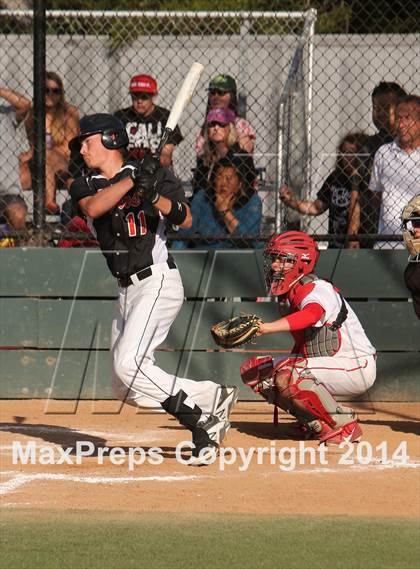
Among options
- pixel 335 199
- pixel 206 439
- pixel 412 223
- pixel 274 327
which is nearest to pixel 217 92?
pixel 335 199

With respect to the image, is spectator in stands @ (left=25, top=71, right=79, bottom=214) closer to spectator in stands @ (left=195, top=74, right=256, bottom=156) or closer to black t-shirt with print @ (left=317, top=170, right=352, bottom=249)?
spectator in stands @ (left=195, top=74, right=256, bottom=156)

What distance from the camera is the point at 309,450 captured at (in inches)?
253

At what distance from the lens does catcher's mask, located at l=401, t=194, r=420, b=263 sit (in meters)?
6.59

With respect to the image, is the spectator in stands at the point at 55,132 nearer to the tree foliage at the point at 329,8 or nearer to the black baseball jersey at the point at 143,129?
the black baseball jersey at the point at 143,129

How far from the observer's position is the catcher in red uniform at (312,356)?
6453 mm

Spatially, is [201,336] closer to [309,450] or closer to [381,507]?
[309,450]

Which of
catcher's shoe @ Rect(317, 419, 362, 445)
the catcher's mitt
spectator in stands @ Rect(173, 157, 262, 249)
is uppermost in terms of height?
spectator in stands @ Rect(173, 157, 262, 249)

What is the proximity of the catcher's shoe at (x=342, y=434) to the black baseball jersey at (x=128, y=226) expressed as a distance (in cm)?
153

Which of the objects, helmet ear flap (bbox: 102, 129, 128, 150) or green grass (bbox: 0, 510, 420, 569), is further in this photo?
helmet ear flap (bbox: 102, 129, 128, 150)

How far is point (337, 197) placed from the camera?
878 centimetres

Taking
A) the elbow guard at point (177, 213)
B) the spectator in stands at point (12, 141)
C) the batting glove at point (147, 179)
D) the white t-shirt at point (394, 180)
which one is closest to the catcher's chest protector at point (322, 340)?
the elbow guard at point (177, 213)

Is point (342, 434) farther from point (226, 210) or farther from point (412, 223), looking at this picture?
point (226, 210)

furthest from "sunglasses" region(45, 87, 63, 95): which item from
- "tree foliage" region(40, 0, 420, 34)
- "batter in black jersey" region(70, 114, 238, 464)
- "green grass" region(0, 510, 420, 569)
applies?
"tree foliage" region(40, 0, 420, 34)

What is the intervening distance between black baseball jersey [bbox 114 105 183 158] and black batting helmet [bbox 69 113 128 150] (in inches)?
109
